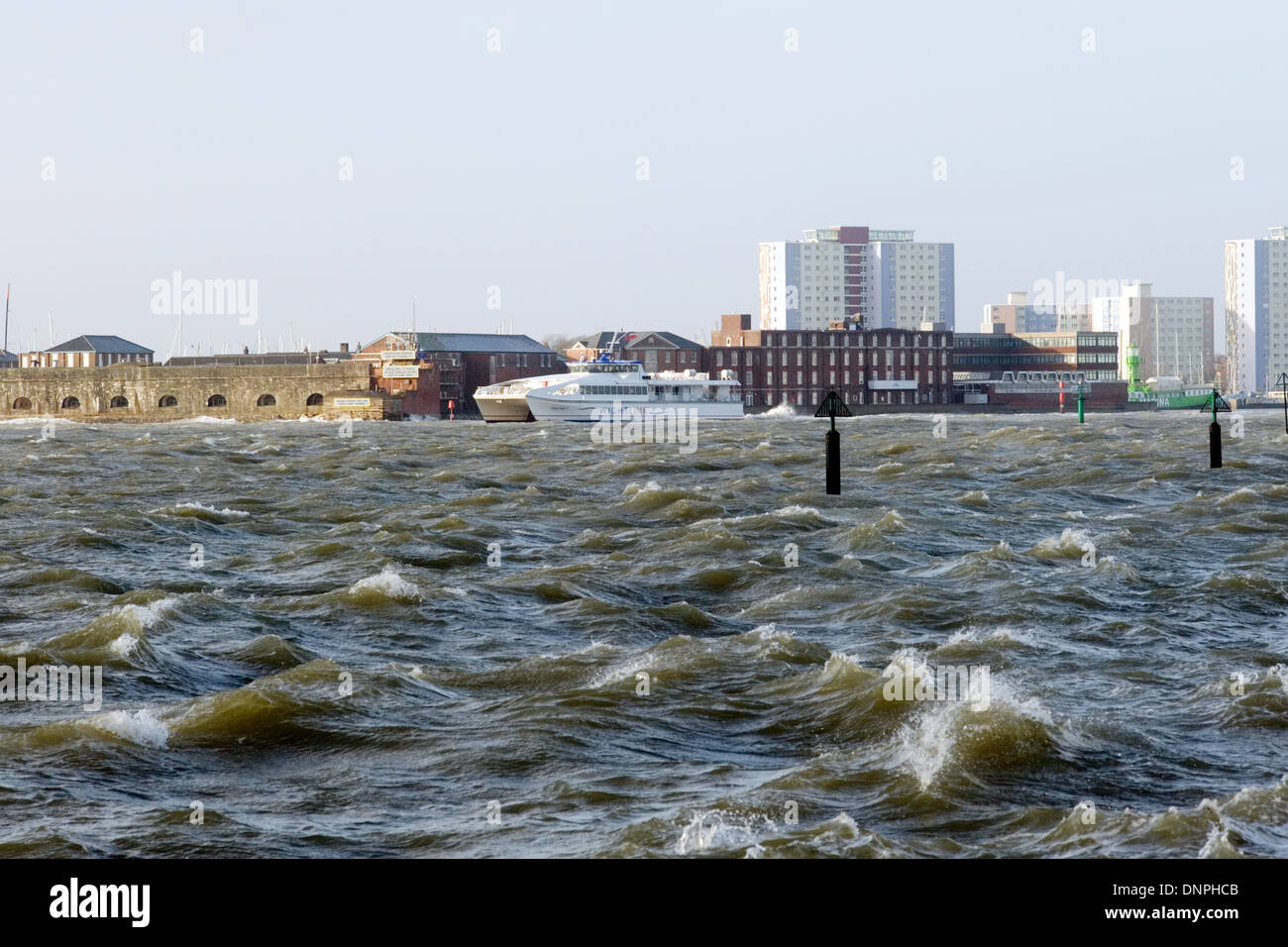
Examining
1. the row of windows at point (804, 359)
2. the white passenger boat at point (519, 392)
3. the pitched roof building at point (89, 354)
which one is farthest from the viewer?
the row of windows at point (804, 359)

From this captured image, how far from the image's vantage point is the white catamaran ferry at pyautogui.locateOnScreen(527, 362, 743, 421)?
4001 inches

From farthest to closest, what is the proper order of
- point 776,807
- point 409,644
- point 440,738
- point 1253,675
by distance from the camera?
point 409,644, point 1253,675, point 440,738, point 776,807

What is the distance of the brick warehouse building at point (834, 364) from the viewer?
154 m

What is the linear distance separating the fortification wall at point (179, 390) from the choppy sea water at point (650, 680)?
9528cm

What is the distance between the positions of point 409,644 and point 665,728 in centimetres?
451

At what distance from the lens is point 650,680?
13.6m

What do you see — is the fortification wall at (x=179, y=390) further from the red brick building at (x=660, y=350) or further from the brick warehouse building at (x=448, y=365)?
the red brick building at (x=660, y=350)

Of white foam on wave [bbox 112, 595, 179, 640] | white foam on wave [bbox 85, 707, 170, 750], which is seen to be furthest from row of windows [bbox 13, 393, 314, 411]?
white foam on wave [bbox 85, 707, 170, 750]

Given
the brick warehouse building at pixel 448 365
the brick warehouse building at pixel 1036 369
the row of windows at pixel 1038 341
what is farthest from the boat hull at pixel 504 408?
the row of windows at pixel 1038 341

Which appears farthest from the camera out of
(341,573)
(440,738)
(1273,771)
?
(341,573)

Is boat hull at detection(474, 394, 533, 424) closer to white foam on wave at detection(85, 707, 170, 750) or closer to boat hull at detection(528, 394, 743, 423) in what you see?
boat hull at detection(528, 394, 743, 423)
